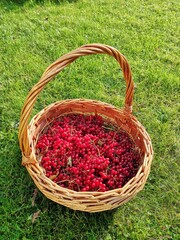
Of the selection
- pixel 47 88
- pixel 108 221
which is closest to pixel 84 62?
pixel 47 88

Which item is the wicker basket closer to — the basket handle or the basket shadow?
the basket handle

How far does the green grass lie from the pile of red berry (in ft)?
0.72

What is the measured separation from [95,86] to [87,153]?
36.6 inches

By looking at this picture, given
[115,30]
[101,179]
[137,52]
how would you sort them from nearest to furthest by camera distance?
[101,179] → [137,52] → [115,30]

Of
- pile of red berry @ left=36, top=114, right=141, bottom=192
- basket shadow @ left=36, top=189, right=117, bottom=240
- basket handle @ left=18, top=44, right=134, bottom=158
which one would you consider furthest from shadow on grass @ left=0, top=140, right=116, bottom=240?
basket handle @ left=18, top=44, right=134, bottom=158

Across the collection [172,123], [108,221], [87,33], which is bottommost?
[108,221]

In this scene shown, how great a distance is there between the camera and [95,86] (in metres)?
3.12

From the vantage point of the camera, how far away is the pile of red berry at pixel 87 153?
2.19 m

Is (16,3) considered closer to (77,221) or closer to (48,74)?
(48,74)

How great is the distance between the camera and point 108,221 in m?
2.24

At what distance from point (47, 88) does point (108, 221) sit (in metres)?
1.34

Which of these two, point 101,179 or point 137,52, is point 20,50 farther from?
point 101,179

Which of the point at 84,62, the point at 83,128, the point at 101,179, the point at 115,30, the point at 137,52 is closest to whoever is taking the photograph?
the point at 101,179

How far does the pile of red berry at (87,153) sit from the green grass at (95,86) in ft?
0.72
